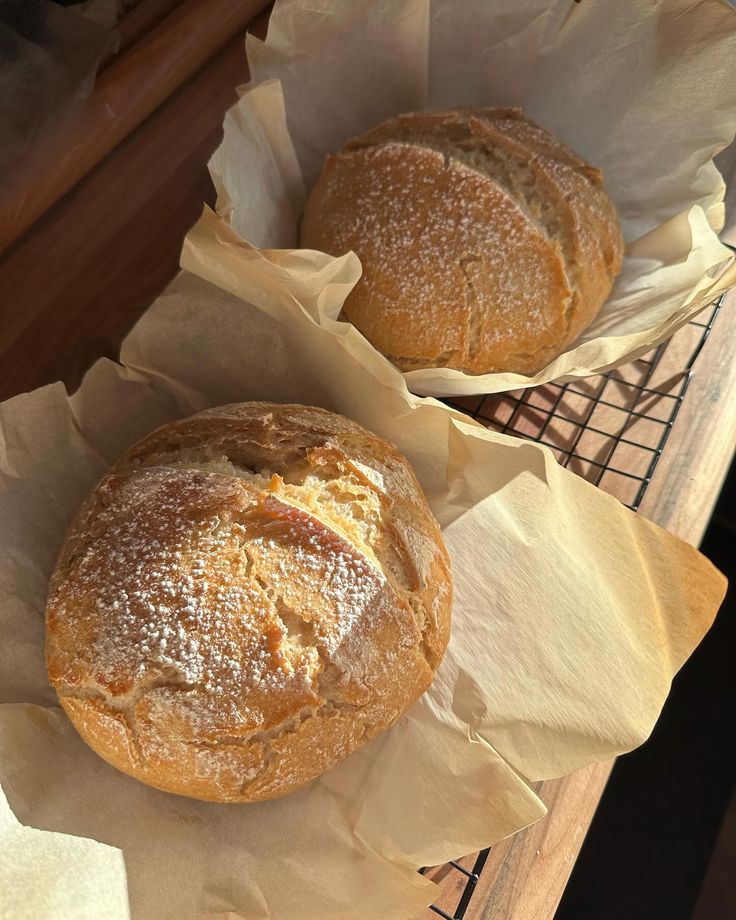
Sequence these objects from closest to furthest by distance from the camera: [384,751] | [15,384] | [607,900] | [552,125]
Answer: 1. [384,751]
2. [15,384]
3. [552,125]
4. [607,900]

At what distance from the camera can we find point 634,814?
59.3 inches

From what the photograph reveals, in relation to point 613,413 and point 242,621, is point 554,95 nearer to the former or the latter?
point 613,413

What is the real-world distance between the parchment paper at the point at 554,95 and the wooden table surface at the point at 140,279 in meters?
0.13

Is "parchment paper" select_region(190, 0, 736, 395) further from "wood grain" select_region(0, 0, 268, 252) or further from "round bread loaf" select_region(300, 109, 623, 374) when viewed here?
"wood grain" select_region(0, 0, 268, 252)

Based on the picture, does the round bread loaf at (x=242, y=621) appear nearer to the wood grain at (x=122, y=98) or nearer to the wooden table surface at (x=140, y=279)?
the wooden table surface at (x=140, y=279)

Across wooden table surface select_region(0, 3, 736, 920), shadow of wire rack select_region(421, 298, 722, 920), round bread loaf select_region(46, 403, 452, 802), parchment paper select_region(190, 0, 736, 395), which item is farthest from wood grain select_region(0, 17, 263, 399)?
shadow of wire rack select_region(421, 298, 722, 920)

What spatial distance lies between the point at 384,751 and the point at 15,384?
0.64 meters

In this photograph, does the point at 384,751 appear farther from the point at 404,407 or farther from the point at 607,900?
the point at 607,900

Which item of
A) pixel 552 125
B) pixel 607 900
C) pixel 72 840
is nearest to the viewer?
pixel 72 840

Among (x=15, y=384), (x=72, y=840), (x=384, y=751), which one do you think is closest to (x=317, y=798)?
(x=384, y=751)

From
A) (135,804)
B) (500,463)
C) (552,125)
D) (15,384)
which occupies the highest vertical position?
(552,125)

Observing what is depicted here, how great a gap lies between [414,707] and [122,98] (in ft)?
2.95

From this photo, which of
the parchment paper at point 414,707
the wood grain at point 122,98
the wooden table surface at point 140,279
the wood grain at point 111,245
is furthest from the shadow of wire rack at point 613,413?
the wood grain at point 122,98

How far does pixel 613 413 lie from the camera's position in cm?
111
